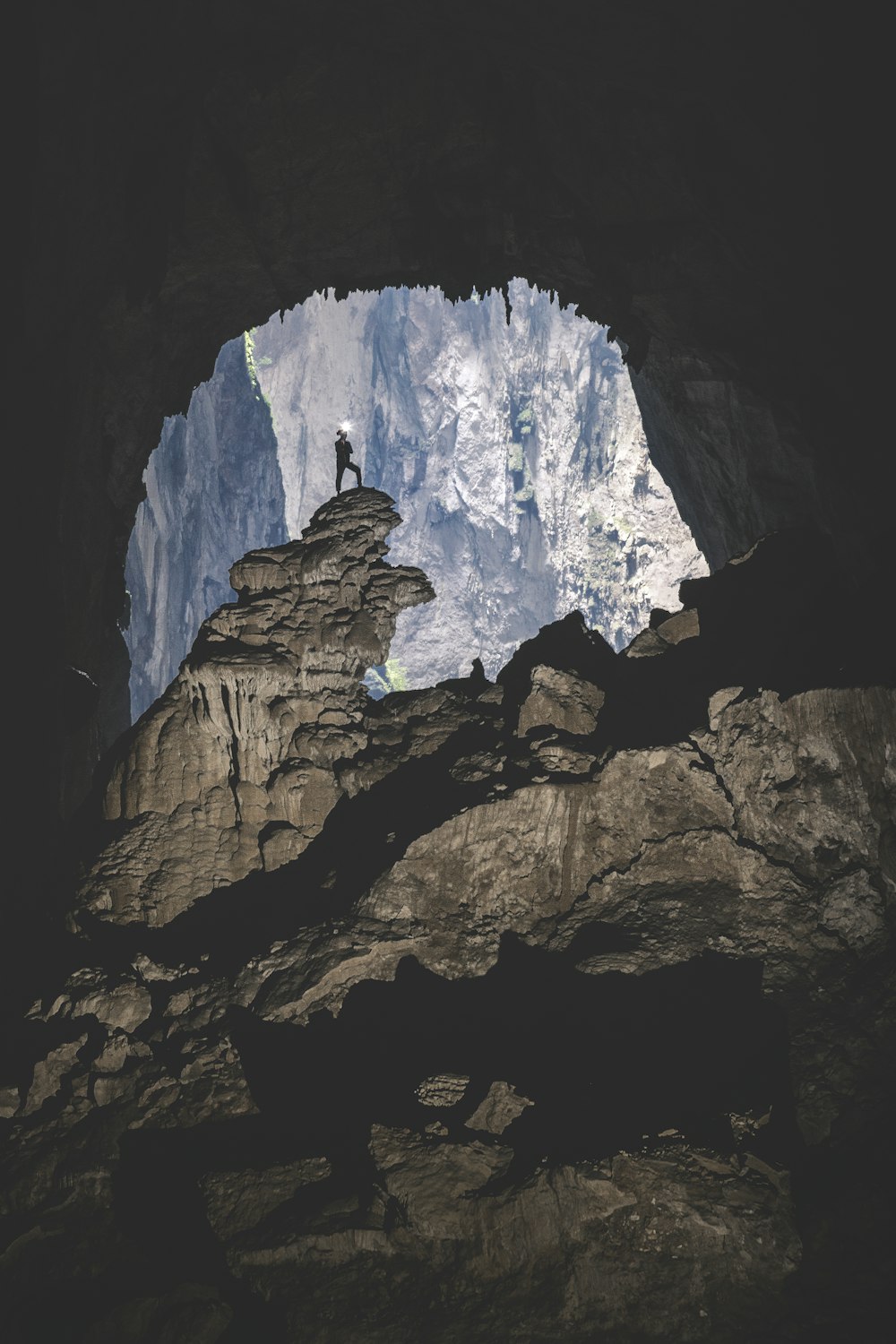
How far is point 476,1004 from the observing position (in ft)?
37.2

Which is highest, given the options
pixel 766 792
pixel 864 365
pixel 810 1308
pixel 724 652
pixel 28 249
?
pixel 28 249

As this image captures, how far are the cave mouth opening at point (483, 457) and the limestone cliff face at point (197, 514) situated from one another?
1069 inches

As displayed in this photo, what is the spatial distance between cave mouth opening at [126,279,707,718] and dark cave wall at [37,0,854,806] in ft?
241

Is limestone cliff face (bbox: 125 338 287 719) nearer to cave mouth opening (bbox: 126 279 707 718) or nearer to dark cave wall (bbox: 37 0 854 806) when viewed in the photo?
cave mouth opening (bbox: 126 279 707 718)

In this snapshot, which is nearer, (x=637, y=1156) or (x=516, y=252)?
(x=637, y=1156)

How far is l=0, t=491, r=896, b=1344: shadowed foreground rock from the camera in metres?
8.24

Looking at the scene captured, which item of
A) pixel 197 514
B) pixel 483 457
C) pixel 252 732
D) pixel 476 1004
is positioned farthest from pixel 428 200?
pixel 483 457

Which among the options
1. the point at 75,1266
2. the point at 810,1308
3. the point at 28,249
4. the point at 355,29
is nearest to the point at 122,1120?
the point at 75,1266

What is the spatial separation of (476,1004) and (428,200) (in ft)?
58.7

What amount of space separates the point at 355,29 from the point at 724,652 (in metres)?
13.5

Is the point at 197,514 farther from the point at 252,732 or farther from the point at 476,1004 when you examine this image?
the point at 476,1004

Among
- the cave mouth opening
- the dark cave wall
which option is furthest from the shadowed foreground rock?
the cave mouth opening

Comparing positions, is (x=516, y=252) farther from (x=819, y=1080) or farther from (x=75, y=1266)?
(x=75, y=1266)

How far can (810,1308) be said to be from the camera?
303 inches
